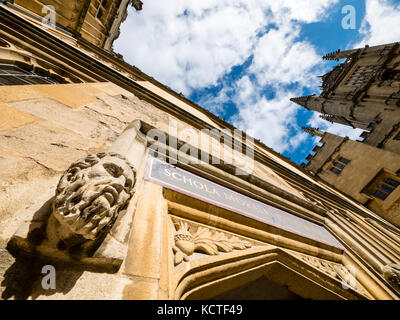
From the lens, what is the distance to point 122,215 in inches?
44.9

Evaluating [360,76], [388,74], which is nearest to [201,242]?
[388,74]

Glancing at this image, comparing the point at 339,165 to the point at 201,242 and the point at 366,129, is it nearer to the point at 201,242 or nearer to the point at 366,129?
the point at 366,129

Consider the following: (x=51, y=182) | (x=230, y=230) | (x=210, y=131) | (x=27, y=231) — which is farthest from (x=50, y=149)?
(x=210, y=131)

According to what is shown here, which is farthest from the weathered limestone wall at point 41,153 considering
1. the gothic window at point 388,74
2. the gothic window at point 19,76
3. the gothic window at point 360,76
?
the gothic window at point 360,76

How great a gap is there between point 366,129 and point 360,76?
27.3ft

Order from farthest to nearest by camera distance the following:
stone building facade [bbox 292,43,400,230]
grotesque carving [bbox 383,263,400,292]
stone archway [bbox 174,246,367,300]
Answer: stone building facade [bbox 292,43,400,230] < grotesque carving [bbox 383,263,400,292] < stone archway [bbox 174,246,367,300]

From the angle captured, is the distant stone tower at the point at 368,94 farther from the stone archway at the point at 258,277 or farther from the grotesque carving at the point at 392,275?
the stone archway at the point at 258,277

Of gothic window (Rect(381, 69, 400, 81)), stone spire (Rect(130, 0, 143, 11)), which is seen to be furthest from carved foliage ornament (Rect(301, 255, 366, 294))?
gothic window (Rect(381, 69, 400, 81))

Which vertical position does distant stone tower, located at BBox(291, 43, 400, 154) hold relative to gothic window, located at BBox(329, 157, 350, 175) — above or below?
above

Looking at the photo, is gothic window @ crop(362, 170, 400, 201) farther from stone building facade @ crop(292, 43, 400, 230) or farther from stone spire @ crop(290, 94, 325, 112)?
stone spire @ crop(290, 94, 325, 112)

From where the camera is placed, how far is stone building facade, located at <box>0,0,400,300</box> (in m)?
0.79

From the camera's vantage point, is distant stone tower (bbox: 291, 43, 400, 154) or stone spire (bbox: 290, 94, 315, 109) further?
stone spire (bbox: 290, 94, 315, 109)

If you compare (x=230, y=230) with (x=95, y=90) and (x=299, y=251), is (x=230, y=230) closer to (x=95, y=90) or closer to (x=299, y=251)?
(x=299, y=251)

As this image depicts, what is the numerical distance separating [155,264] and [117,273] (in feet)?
0.62
